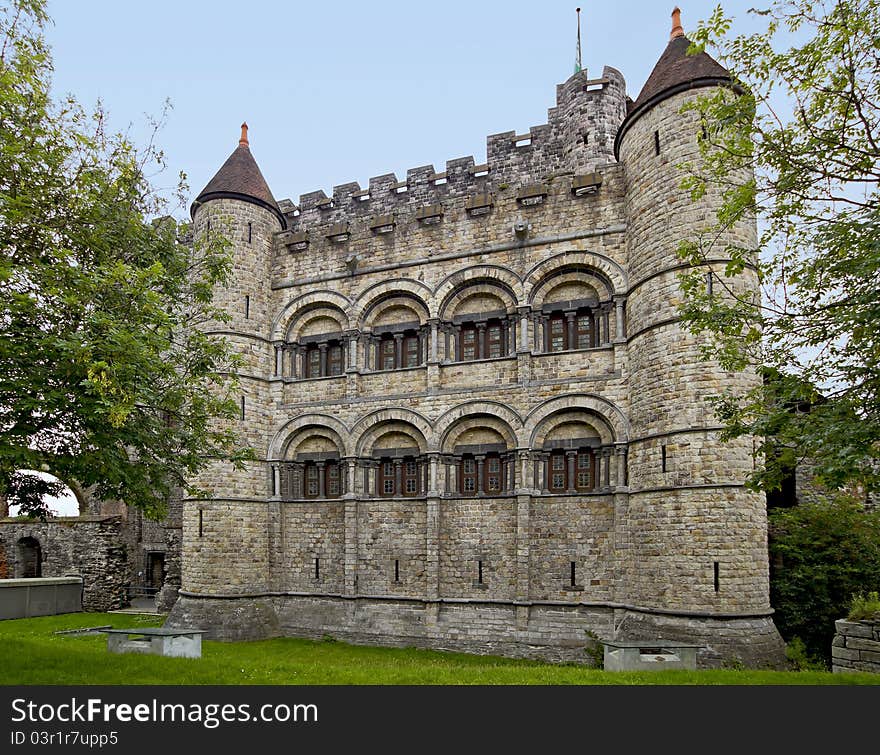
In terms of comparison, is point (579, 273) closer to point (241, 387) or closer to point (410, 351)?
point (410, 351)

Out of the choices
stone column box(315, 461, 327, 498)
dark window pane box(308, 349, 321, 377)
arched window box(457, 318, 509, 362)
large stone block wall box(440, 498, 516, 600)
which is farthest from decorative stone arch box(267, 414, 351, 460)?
arched window box(457, 318, 509, 362)

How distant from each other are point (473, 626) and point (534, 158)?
14473 mm

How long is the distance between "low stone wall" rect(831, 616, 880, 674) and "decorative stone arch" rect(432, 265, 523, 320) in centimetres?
1101

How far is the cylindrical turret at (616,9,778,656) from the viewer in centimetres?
1491

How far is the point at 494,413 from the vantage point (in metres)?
18.8

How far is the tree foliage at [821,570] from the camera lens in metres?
15.4

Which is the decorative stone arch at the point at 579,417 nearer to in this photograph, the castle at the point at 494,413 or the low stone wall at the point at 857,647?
the castle at the point at 494,413

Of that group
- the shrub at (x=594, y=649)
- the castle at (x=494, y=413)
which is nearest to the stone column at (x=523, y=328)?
the castle at (x=494, y=413)

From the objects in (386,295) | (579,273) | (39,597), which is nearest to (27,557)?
(39,597)

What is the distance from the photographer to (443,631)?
18.4m

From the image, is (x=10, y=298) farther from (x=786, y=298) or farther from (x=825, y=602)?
(x=825, y=602)

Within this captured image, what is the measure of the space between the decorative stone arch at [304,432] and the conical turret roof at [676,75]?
11915 mm

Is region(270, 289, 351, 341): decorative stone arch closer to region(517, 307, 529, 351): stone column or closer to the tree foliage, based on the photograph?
region(517, 307, 529, 351): stone column
